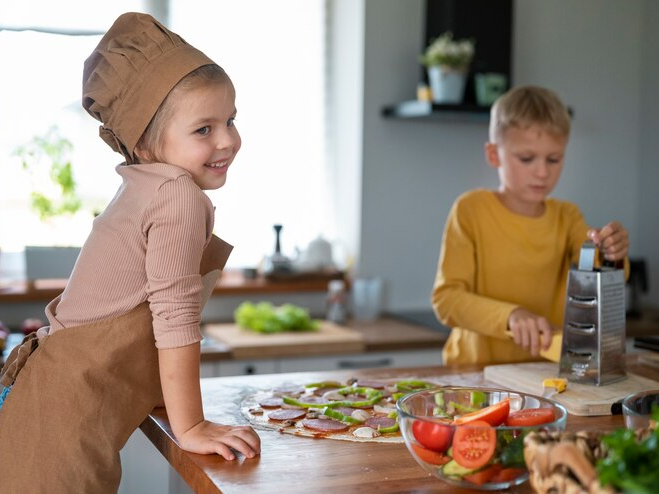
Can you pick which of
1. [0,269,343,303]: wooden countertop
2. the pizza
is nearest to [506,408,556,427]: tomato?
the pizza

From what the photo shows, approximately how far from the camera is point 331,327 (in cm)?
334

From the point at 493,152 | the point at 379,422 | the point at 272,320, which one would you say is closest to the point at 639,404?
the point at 379,422

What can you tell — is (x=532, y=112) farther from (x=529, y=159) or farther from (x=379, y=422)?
(x=379, y=422)

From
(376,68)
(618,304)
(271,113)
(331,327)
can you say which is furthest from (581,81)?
(618,304)

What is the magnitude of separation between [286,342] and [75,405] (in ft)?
5.47

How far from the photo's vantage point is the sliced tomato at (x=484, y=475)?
105cm

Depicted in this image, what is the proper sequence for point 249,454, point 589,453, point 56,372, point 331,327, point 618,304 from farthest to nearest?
point 331,327 → point 618,304 → point 56,372 → point 249,454 → point 589,453

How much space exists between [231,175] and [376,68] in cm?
73

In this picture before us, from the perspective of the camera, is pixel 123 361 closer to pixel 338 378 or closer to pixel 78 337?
pixel 78 337

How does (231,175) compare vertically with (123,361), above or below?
above

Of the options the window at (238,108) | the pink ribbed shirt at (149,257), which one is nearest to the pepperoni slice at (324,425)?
the pink ribbed shirt at (149,257)

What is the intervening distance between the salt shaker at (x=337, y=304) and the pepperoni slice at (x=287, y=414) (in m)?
2.01

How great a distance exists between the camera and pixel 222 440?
1.25m

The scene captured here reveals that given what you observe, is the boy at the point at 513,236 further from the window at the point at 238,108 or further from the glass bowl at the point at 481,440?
the window at the point at 238,108
